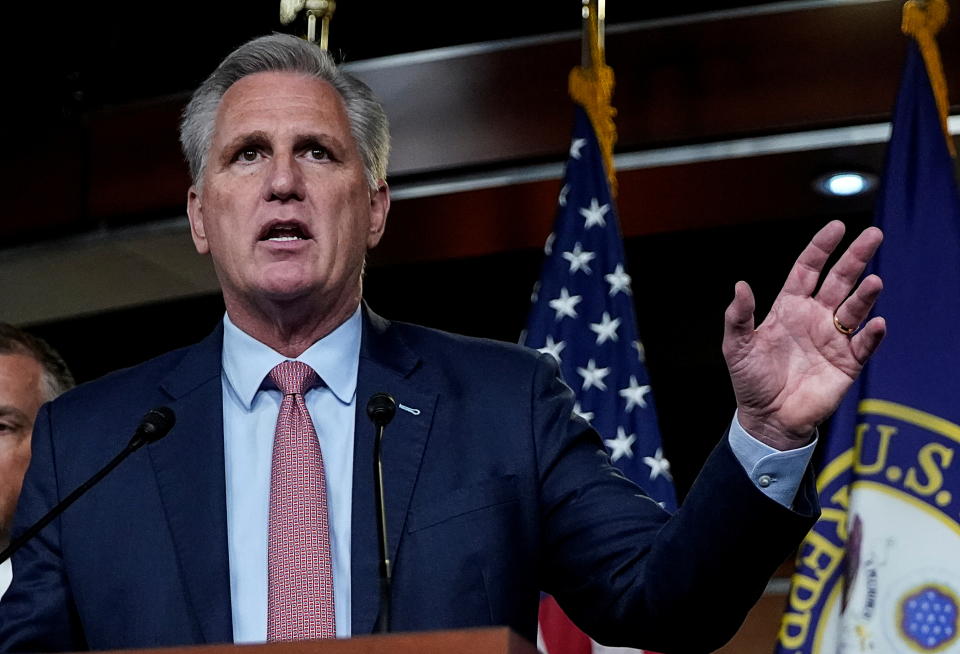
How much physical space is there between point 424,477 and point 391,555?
0.12 m

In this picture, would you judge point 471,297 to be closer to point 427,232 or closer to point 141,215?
point 427,232

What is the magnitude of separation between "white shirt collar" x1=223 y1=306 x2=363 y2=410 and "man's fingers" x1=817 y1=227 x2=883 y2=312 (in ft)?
2.16

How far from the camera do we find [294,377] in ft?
6.36

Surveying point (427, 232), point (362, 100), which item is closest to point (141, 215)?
point (427, 232)

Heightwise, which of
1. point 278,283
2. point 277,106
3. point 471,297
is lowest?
point 471,297

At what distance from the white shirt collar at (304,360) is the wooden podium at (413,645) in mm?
735

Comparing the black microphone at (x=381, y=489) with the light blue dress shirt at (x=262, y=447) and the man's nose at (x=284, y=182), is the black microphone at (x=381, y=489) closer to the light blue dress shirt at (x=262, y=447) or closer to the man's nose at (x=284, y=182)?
the light blue dress shirt at (x=262, y=447)

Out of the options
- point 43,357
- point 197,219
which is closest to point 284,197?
point 197,219

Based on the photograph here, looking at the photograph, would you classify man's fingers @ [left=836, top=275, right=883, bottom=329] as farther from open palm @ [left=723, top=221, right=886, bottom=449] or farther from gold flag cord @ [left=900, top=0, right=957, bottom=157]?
gold flag cord @ [left=900, top=0, right=957, bottom=157]

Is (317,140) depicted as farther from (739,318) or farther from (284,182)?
(739,318)

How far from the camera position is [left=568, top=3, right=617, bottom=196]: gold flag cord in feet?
11.9

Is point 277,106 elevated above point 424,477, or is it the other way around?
point 277,106

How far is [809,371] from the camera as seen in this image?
1594 mm

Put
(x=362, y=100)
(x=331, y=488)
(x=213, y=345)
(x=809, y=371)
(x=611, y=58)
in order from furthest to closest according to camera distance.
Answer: (x=611, y=58) < (x=362, y=100) < (x=213, y=345) < (x=331, y=488) < (x=809, y=371)
